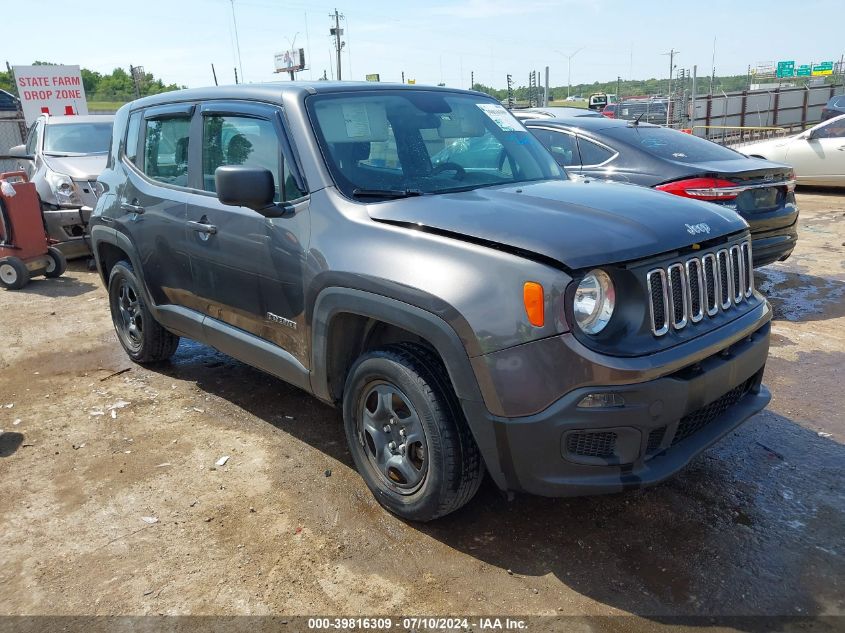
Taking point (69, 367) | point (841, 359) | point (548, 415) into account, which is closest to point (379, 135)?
point (548, 415)

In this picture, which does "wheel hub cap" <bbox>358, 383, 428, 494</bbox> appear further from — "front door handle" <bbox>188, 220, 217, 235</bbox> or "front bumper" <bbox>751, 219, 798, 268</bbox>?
"front bumper" <bbox>751, 219, 798, 268</bbox>

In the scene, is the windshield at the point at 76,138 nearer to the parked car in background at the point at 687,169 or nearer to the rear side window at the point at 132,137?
the rear side window at the point at 132,137

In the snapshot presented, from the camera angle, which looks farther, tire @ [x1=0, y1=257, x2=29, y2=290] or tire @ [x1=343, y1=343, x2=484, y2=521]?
tire @ [x1=0, y1=257, x2=29, y2=290]

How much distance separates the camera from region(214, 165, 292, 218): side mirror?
321 cm

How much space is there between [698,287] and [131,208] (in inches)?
144

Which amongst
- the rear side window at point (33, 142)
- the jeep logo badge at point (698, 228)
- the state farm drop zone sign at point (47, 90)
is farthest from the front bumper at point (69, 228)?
the state farm drop zone sign at point (47, 90)

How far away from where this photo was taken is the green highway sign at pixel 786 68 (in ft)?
264

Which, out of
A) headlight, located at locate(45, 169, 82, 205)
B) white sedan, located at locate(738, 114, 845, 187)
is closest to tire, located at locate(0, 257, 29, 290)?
headlight, located at locate(45, 169, 82, 205)

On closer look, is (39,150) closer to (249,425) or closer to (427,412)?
(249,425)

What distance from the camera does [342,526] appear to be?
320cm

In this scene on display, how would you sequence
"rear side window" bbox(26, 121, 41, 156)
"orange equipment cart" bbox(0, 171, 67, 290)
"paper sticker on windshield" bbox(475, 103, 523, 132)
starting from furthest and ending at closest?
"rear side window" bbox(26, 121, 41, 156), "orange equipment cart" bbox(0, 171, 67, 290), "paper sticker on windshield" bbox(475, 103, 523, 132)

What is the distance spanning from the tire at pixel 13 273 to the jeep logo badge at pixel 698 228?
25.2 ft

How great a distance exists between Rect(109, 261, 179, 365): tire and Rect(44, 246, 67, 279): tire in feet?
11.8

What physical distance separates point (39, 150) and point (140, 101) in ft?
19.8
